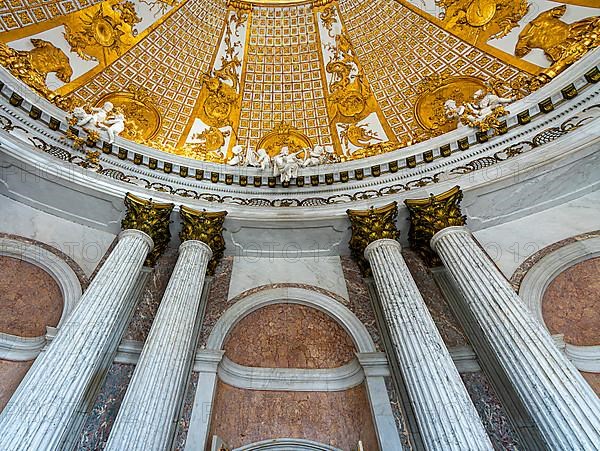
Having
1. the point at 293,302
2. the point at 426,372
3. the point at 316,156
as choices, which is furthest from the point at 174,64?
the point at 426,372

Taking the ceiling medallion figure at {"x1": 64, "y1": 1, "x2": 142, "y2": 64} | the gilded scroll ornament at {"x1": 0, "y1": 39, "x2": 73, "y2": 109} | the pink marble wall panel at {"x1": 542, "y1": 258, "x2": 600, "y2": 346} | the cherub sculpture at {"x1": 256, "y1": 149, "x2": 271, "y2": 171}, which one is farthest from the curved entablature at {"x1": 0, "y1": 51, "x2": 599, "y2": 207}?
the ceiling medallion figure at {"x1": 64, "y1": 1, "x2": 142, "y2": 64}

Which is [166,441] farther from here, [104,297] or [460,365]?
[460,365]

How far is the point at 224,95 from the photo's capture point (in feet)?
37.6

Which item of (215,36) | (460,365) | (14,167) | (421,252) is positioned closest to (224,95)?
(215,36)

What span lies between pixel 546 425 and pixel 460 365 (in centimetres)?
199

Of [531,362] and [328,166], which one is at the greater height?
[328,166]

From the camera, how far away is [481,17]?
10305 millimetres

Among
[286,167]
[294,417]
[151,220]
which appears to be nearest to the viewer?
[294,417]

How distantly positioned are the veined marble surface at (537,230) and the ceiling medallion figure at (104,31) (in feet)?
33.0

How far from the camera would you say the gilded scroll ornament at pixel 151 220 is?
291 inches

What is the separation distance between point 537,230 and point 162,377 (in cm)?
701

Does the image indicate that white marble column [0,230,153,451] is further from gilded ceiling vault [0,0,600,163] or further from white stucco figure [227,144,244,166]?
gilded ceiling vault [0,0,600,163]

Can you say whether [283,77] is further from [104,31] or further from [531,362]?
[531,362]

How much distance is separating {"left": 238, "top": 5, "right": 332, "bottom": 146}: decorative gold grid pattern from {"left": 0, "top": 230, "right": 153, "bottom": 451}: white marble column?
6.35 m
